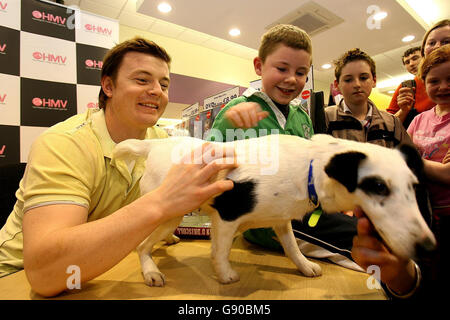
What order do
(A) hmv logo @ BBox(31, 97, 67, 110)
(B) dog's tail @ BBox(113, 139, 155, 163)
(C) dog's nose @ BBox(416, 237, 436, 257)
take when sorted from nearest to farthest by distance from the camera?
1. (C) dog's nose @ BBox(416, 237, 436, 257)
2. (B) dog's tail @ BBox(113, 139, 155, 163)
3. (A) hmv logo @ BBox(31, 97, 67, 110)

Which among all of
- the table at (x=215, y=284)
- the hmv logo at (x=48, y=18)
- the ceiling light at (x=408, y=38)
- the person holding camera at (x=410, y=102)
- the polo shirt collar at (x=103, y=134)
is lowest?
the table at (x=215, y=284)

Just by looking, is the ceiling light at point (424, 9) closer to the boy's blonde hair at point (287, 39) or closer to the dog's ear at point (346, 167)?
the boy's blonde hair at point (287, 39)

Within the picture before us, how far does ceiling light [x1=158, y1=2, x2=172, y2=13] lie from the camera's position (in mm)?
2676

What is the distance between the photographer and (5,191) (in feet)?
3.30

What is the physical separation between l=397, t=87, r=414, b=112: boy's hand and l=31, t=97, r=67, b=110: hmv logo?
6.92ft

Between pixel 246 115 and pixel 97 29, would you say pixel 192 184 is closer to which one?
pixel 246 115

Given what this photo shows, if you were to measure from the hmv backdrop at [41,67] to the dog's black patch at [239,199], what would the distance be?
1.79 m

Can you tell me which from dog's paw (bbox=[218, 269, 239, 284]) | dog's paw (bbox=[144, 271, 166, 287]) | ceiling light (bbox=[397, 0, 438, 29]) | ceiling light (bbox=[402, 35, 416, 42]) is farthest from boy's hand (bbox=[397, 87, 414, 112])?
ceiling light (bbox=[402, 35, 416, 42])

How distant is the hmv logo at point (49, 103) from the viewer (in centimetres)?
176

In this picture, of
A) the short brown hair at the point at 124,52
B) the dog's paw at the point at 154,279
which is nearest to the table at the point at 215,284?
the dog's paw at the point at 154,279

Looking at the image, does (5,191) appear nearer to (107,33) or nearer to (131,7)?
(107,33)

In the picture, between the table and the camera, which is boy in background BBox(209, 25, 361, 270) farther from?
the camera

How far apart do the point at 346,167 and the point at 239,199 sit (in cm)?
25

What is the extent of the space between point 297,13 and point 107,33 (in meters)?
2.00
